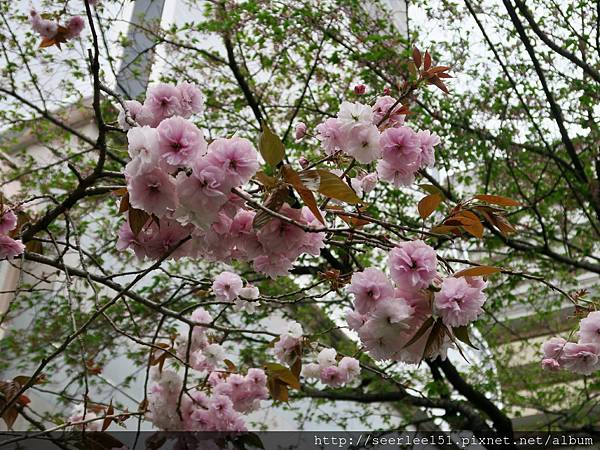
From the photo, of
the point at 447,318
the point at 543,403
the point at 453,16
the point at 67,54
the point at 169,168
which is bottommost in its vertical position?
the point at 447,318

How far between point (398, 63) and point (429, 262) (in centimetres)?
247

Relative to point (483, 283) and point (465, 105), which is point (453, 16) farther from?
point (483, 283)

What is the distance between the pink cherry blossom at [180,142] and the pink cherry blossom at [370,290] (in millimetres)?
286

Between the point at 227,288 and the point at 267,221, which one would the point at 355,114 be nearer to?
the point at 267,221

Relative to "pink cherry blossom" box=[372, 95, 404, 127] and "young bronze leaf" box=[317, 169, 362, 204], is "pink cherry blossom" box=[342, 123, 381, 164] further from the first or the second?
"young bronze leaf" box=[317, 169, 362, 204]

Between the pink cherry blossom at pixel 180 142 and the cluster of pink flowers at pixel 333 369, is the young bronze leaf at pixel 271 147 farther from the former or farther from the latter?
the cluster of pink flowers at pixel 333 369

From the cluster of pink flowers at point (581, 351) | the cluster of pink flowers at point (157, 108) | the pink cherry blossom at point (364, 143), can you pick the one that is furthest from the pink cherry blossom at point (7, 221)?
the cluster of pink flowers at point (581, 351)

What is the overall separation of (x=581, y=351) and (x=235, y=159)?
75 centimetres

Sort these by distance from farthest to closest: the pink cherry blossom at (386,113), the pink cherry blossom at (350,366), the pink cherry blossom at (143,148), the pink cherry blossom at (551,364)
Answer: the pink cherry blossom at (350,366) → the pink cherry blossom at (551,364) → the pink cherry blossom at (386,113) → the pink cherry blossom at (143,148)

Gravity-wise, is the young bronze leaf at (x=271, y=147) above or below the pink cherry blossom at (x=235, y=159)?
above

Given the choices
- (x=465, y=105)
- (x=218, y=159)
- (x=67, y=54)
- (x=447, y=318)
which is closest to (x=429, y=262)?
(x=447, y=318)

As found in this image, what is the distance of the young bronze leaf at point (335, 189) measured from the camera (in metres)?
0.84

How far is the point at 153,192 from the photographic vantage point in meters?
0.79

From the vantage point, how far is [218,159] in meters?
0.78
